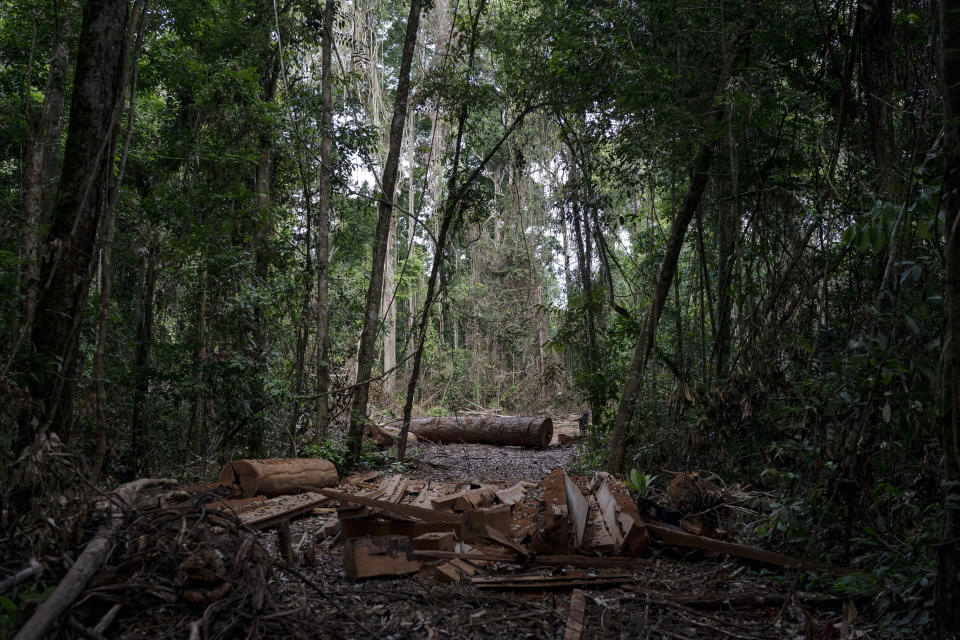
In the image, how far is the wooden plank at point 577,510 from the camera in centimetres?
402

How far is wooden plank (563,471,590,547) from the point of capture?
4.02 meters

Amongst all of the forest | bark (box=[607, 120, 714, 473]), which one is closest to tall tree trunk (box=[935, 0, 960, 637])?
the forest

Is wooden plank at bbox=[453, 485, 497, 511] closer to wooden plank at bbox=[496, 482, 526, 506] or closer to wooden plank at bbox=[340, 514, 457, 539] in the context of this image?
wooden plank at bbox=[496, 482, 526, 506]

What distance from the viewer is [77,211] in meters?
3.20

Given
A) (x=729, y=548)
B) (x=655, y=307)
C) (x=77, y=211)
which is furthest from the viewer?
(x=655, y=307)

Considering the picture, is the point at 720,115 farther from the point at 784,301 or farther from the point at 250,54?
the point at 250,54

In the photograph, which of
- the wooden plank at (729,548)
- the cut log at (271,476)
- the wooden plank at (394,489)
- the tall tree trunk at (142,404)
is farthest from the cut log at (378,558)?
the tall tree trunk at (142,404)

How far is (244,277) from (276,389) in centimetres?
169

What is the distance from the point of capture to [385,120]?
53.3 ft

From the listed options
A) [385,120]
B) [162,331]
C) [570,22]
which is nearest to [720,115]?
[570,22]

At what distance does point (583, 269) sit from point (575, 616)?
24.4 feet

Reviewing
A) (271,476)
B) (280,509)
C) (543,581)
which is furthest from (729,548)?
(271,476)

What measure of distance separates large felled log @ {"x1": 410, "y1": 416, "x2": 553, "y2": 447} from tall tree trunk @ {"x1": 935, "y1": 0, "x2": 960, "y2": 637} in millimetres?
9737

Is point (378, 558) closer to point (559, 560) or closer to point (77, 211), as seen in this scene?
point (559, 560)
